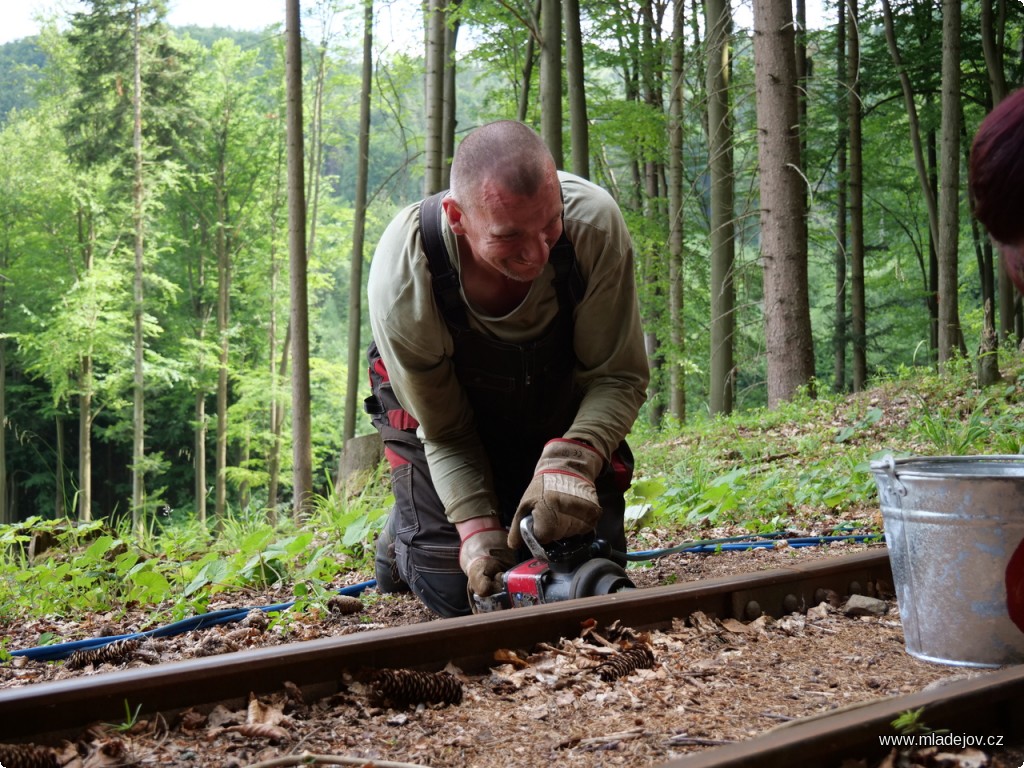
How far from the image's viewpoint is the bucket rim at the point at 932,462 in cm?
257

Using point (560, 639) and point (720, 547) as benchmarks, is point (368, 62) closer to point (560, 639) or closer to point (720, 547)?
point (720, 547)

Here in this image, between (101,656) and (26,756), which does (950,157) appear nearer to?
(101,656)

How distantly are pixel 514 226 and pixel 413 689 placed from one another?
155 cm

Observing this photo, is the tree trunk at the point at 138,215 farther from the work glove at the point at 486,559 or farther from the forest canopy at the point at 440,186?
the work glove at the point at 486,559

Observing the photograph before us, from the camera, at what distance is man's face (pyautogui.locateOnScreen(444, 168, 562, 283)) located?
3.10m

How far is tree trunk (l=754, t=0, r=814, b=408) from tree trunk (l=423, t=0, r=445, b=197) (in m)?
3.68

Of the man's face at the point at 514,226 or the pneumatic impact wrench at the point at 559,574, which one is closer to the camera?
the man's face at the point at 514,226

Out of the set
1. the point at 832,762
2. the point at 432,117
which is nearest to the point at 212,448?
the point at 432,117

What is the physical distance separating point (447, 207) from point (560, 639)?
1.57 meters

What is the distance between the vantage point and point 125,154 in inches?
1096

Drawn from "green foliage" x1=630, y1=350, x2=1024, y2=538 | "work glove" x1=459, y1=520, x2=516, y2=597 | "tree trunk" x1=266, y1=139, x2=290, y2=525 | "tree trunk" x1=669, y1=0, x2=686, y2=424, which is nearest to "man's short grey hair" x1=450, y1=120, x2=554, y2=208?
"work glove" x1=459, y1=520, x2=516, y2=597

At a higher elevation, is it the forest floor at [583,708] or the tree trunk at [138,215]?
the tree trunk at [138,215]

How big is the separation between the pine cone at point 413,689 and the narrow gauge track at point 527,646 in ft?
0.52

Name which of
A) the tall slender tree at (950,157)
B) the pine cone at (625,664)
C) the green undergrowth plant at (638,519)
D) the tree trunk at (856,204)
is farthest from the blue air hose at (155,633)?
the tree trunk at (856,204)
